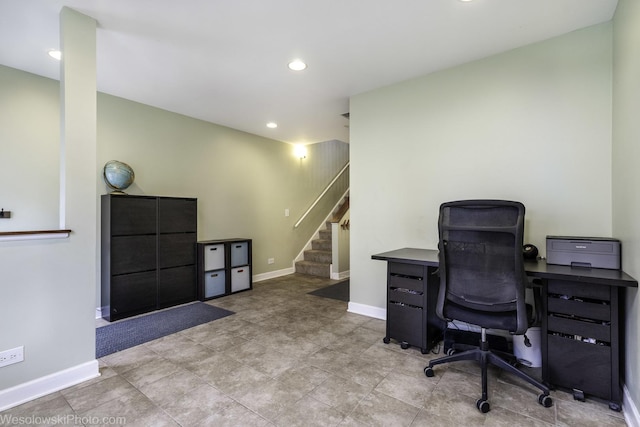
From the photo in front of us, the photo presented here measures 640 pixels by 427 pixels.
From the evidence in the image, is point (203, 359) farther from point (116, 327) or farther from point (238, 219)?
point (238, 219)

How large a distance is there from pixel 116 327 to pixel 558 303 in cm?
390

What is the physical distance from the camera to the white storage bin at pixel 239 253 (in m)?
4.43

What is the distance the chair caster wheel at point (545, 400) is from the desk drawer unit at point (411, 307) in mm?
813

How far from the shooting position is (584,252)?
6.63 ft

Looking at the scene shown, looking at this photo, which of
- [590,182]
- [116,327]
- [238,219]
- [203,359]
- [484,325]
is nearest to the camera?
[484,325]

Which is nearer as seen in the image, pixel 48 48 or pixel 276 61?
pixel 48 48

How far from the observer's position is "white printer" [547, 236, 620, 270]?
6.37 feet

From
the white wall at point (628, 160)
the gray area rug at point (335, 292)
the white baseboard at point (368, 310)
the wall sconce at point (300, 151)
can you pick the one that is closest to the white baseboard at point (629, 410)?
the white wall at point (628, 160)

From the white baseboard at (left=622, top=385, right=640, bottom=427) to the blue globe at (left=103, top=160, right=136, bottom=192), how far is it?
182 inches

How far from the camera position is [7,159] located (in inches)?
111

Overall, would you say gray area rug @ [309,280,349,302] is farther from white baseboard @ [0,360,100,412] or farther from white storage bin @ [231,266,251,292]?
white baseboard @ [0,360,100,412]

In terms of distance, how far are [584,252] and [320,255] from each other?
13.9 feet

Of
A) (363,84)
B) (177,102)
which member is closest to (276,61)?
(363,84)

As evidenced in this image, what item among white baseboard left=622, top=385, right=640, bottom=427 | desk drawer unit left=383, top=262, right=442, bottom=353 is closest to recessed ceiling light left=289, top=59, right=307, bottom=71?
desk drawer unit left=383, top=262, right=442, bottom=353
